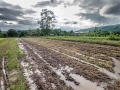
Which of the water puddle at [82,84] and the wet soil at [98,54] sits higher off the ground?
the wet soil at [98,54]

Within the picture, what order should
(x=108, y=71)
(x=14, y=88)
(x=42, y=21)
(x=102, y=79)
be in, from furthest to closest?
(x=42, y=21), (x=108, y=71), (x=102, y=79), (x=14, y=88)

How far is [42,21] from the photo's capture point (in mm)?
76938

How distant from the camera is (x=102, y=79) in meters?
5.97

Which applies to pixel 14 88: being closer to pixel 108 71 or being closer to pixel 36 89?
pixel 36 89

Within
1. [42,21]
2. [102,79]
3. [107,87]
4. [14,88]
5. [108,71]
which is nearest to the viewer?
[107,87]

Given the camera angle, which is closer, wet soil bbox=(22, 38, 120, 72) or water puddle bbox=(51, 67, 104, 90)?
water puddle bbox=(51, 67, 104, 90)

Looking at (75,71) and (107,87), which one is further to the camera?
(75,71)

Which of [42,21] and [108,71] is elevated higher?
[42,21]

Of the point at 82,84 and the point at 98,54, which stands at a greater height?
the point at 98,54

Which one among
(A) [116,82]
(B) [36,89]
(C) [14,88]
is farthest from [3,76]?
(A) [116,82]

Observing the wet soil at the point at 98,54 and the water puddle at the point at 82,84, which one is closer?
the water puddle at the point at 82,84

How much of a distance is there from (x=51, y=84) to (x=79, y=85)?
4.14 ft

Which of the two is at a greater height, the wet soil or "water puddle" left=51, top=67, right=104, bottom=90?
the wet soil

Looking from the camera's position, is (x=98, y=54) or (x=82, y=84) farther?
(x=98, y=54)
